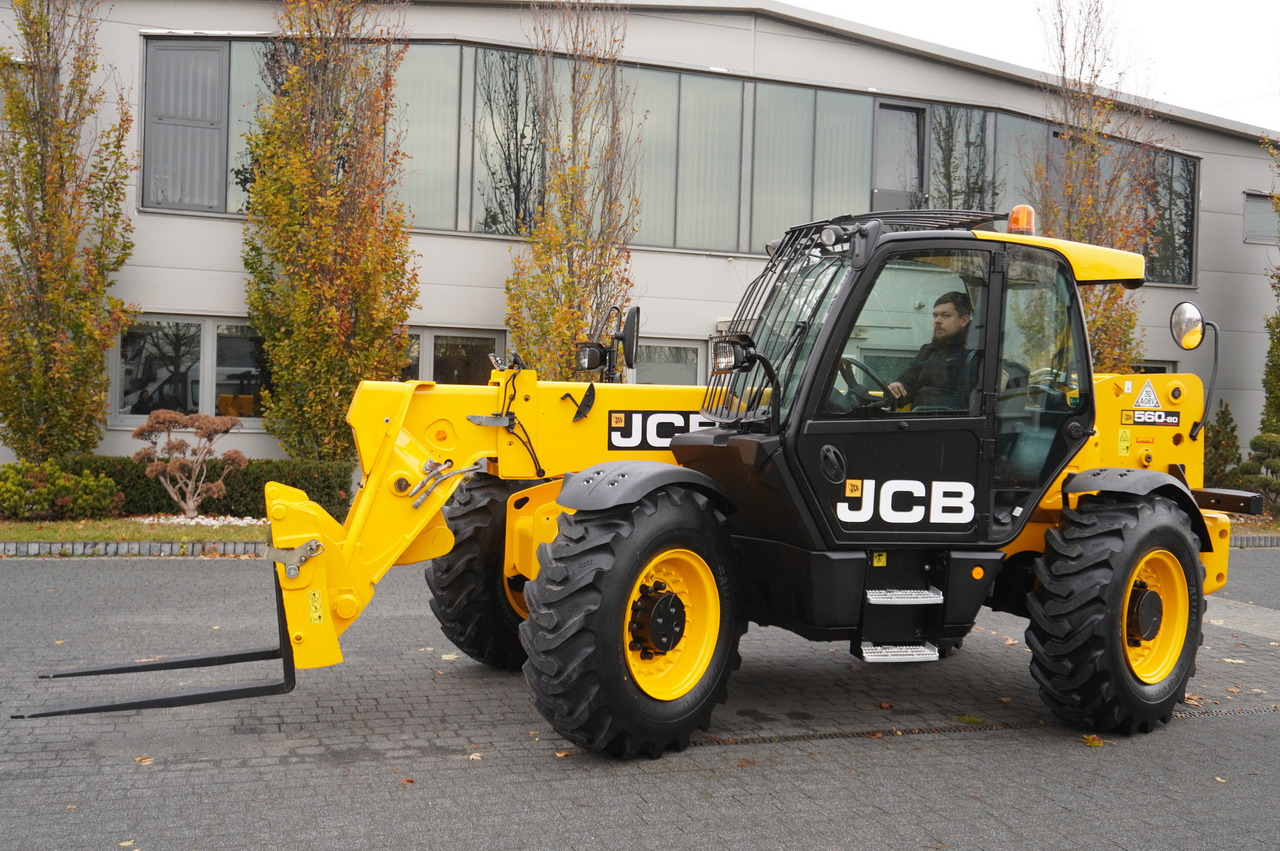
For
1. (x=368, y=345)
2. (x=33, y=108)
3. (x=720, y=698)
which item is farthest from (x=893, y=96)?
(x=720, y=698)

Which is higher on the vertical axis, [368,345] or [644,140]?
[644,140]

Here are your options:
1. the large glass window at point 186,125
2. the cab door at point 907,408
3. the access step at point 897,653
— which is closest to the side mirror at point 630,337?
the cab door at point 907,408

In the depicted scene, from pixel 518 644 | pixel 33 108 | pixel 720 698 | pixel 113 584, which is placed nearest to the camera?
pixel 720 698

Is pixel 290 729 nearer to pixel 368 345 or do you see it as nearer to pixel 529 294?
pixel 368 345

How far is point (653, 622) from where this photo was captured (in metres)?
5.86

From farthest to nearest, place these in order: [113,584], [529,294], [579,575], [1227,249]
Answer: [1227,249], [529,294], [113,584], [579,575]

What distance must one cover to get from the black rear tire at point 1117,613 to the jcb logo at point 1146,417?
769mm

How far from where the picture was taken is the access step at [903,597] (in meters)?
6.24

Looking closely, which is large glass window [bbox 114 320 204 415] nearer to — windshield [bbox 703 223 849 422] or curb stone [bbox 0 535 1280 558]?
curb stone [bbox 0 535 1280 558]

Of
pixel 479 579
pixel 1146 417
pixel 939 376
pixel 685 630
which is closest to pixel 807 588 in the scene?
pixel 685 630

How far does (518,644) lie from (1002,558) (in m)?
3.09

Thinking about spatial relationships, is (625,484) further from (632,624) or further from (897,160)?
(897,160)

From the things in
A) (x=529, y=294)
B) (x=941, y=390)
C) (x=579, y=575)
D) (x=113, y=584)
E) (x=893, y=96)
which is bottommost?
(x=113, y=584)

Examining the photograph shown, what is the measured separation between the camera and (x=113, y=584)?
10.7 m
